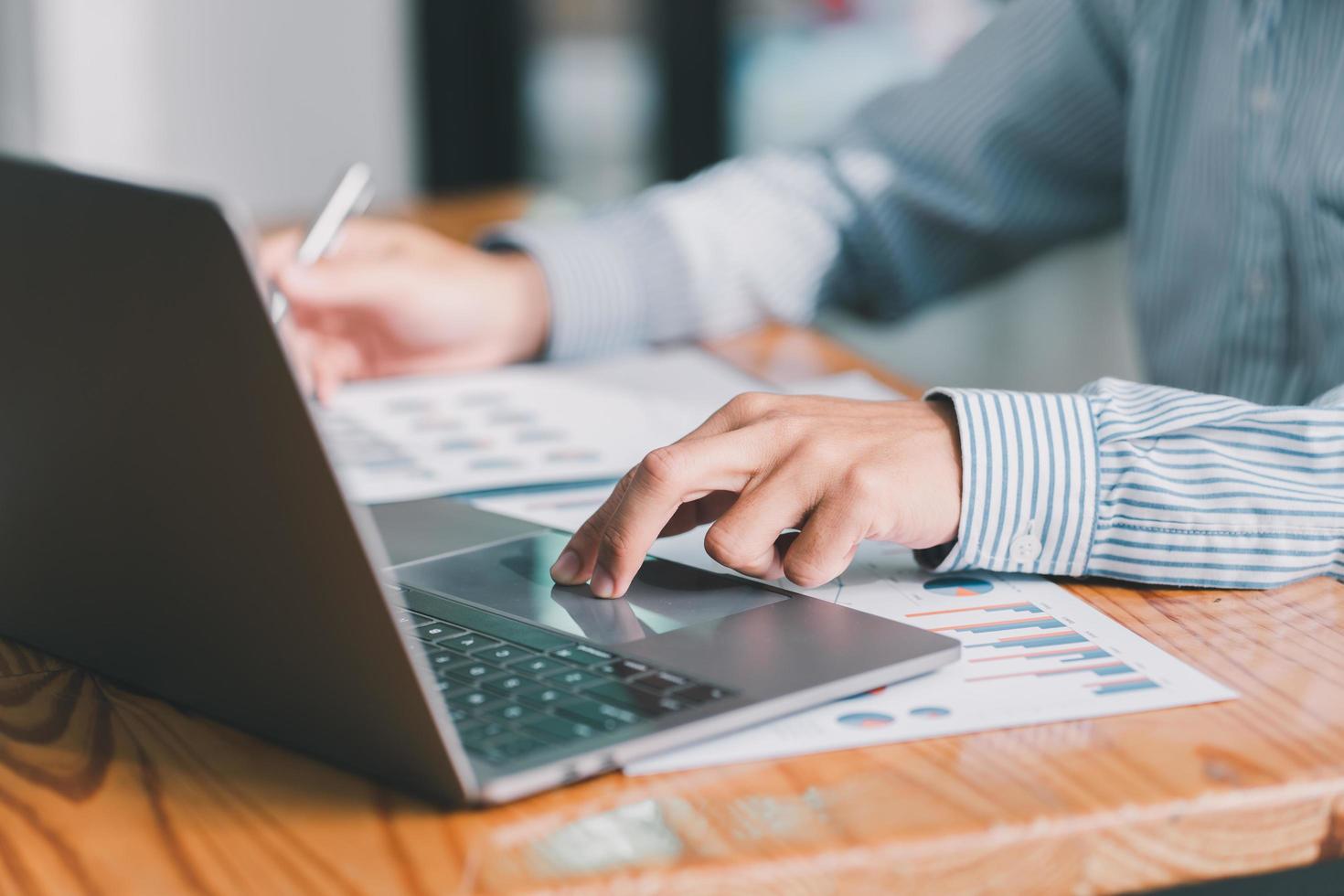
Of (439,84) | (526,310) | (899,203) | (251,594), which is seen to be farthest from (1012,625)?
(439,84)

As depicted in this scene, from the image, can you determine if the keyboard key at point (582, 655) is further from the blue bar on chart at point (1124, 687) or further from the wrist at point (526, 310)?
the wrist at point (526, 310)

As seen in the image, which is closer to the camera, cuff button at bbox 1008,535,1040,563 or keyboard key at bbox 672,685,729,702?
keyboard key at bbox 672,685,729,702

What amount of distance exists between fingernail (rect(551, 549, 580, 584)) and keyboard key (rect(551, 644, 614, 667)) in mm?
71

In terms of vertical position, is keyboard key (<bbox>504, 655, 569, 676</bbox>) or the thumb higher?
the thumb

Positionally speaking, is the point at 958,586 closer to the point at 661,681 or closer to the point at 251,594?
the point at 661,681

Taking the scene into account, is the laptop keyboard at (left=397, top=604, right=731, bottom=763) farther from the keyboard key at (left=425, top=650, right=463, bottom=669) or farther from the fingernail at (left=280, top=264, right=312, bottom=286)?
the fingernail at (left=280, top=264, right=312, bottom=286)

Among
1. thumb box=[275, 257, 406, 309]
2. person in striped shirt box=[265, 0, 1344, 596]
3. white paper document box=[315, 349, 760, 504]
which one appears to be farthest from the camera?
thumb box=[275, 257, 406, 309]

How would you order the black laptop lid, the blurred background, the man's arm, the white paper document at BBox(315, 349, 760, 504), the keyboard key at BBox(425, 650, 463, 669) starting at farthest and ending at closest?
the blurred background
the man's arm
the white paper document at BBox(315, 349, 760, 504)
the keyboard key at BBox(425, 650, 463, 669)
the black laptop lid

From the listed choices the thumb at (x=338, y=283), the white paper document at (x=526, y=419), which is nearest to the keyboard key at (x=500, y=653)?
the white paper document at (x=526, y=419)

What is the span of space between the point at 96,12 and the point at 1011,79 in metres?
2.32

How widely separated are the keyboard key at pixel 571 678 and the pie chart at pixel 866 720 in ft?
0.26

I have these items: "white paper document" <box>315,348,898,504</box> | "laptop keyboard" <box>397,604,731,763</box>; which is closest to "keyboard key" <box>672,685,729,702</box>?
"laptop keyboard" <box>397,604,731,763</box>

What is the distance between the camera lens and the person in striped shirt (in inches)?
22.6

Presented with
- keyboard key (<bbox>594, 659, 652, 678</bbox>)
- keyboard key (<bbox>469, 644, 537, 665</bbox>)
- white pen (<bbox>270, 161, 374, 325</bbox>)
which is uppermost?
white pen (<bbox>270, 161, 374, 325</bbox>)
